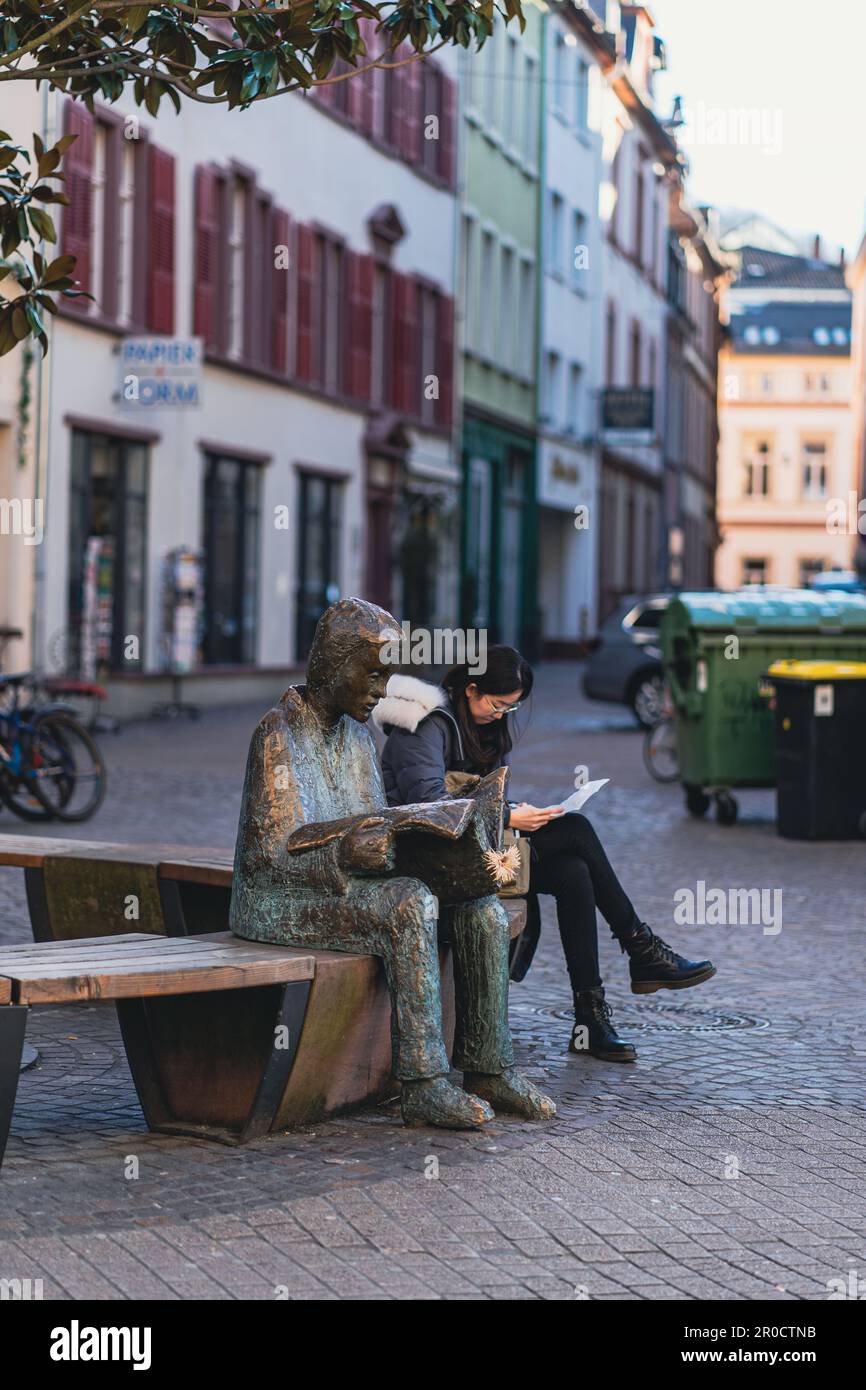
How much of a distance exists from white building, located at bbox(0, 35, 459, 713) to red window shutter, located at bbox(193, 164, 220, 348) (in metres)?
0.04

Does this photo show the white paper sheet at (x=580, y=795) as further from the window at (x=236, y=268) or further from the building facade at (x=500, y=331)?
the building facade at (x=500, y=331)

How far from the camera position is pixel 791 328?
320ft

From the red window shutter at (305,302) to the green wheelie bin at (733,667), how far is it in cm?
1541

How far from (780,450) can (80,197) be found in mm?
74548

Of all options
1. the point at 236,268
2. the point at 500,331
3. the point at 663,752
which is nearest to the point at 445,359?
the point at 500,331

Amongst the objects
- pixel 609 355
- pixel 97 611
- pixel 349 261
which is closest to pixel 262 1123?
pixel 97 611

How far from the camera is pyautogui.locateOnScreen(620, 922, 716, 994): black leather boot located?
742 cm

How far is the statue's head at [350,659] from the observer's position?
20.0 feet

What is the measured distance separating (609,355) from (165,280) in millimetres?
28667

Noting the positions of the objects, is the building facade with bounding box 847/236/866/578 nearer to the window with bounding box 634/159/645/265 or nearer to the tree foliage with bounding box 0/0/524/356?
the window with bounding box 634/159/645/265

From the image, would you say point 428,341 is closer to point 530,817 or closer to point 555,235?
point 555,235

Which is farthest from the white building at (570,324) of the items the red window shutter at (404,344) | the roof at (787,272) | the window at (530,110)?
the roof at (787,272)

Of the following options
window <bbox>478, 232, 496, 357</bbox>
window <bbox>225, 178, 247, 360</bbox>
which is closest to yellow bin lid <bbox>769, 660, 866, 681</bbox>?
window <bbox>225, 178, 247, 360</bbox>
